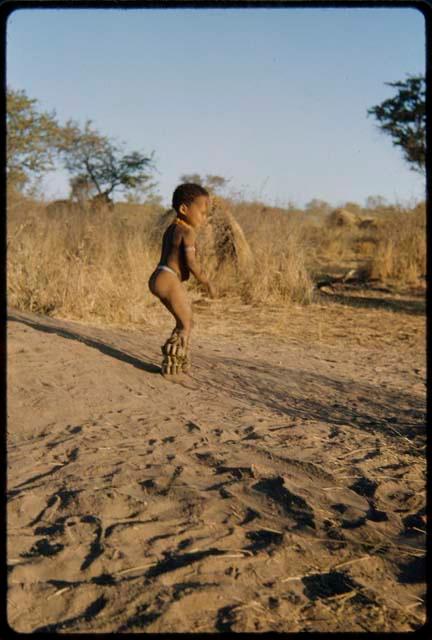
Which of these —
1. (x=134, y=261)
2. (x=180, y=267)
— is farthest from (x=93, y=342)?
(x=134, y=261)

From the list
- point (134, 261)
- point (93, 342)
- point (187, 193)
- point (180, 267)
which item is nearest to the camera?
point (187, 193)

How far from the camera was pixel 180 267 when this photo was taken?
15.4 feet

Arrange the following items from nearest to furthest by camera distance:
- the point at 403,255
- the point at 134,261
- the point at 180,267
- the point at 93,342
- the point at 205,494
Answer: the point at 205,494 < the point at 180,267 < the point at 93,342 < the point at 134,261 < the point at 403,255

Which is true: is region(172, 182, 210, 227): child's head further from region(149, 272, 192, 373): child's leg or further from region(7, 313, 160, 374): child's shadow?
region(7, 313, 160, 374): child's shadow

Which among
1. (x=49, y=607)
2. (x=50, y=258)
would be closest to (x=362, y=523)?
(x=49, y=607)

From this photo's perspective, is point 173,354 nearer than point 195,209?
No

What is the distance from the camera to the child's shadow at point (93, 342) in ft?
16.1

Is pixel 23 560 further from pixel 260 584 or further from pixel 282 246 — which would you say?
pixel 282 246

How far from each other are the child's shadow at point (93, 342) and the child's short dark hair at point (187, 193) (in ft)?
4.05

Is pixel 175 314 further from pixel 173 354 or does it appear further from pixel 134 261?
pixel 134 261

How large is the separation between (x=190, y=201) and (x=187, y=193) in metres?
0.06

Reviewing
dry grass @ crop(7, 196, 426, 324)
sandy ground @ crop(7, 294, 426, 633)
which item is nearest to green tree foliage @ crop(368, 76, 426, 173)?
dry grass @ crop(7, 196, 426, 324)

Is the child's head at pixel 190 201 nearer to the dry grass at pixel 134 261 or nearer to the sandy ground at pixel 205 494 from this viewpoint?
the sandy ground at pixel 205 494

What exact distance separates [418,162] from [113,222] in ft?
29.5
